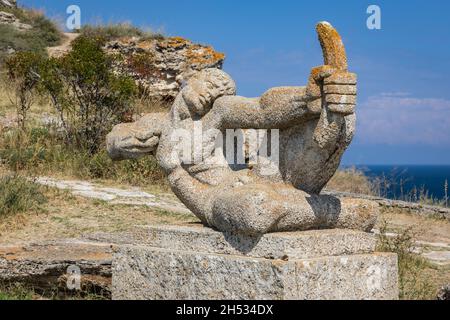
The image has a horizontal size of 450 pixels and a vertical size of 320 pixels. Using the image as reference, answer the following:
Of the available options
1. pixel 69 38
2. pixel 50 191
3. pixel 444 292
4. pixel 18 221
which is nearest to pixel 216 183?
pixel 444 292

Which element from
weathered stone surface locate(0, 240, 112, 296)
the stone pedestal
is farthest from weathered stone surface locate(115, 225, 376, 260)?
weathered stone surface locate(0, 240, 112, 296)

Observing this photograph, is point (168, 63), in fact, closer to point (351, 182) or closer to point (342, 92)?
point (351, 182)

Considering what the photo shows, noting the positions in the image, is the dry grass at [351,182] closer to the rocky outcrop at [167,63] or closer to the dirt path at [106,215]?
the rocky outcrop at [167,63]

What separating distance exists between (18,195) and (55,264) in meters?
2.44

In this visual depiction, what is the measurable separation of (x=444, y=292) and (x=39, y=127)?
912 cm

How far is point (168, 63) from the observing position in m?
16.9

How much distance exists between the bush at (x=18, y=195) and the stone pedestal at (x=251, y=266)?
11.6 ft

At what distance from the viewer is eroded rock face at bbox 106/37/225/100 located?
16.4m

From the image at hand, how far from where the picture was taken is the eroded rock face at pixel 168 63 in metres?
16.4

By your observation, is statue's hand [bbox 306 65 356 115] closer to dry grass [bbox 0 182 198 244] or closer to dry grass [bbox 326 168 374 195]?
dry grass [bbox 0 182 198 244]

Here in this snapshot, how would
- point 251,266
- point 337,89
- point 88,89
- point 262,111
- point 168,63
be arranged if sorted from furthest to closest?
point 168,63 → point 88,89 → point 262,111 → point 251,266 → point 337,89

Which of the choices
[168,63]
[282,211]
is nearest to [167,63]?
[168,63]
